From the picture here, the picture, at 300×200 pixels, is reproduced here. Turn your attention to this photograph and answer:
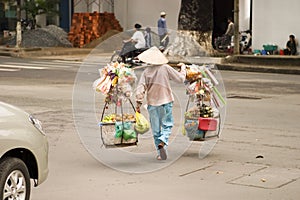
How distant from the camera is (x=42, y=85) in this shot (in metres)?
20.1

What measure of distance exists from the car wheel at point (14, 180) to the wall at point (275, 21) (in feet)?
74.8

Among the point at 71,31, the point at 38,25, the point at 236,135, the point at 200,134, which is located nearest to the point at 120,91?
the point at 200,134

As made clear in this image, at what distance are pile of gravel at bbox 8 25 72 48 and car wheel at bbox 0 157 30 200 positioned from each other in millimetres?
28660

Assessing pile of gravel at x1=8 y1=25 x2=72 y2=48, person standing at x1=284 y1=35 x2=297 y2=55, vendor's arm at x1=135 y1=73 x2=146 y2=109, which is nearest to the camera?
vendor's arm at x1=135 y1=73 x2=146 y2=109

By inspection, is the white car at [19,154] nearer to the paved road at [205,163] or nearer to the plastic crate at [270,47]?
the paved road at [205,163]

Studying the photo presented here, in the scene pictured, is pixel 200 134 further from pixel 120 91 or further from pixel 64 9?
pixel 64 9

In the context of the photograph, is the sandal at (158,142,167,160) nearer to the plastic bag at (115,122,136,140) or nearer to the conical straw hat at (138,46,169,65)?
the plastic bag at (115,122,136,140)

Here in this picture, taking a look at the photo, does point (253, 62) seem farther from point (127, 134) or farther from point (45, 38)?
point (127, 134)

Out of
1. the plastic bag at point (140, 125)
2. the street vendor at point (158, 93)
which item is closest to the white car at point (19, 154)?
the plastic bag at point (140, 125)

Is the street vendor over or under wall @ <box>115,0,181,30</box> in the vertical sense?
under

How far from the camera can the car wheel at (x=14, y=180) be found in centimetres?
685

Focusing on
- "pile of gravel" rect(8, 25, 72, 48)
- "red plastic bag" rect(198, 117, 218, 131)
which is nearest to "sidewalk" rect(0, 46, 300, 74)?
"pile of gravel" rect(8, 25, 72, 48)

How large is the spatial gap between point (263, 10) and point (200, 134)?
2028cm

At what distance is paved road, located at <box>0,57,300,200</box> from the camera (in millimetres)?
8383
